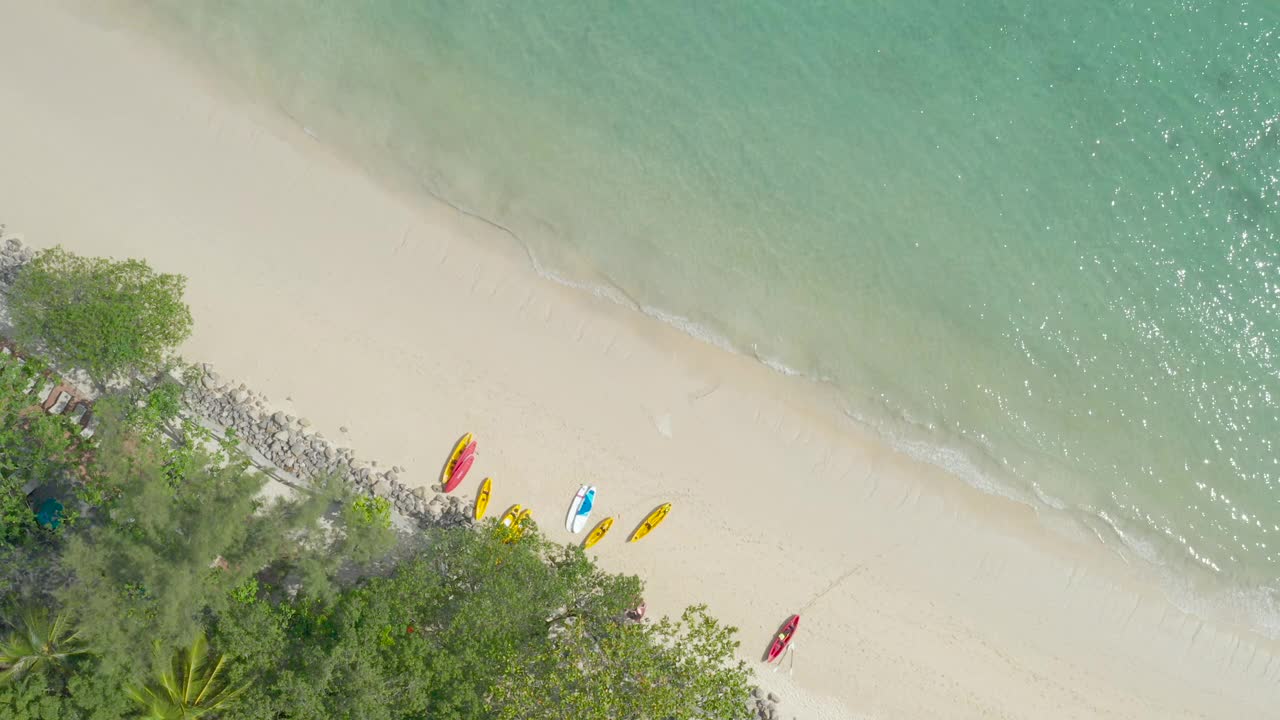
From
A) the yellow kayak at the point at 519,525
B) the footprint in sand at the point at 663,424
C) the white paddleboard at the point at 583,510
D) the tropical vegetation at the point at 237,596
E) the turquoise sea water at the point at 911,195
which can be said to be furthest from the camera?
the turquoise sea water at the point at 911,195

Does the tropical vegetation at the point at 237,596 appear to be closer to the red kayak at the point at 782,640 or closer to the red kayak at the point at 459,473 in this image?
the red kayak at the point at 459,473

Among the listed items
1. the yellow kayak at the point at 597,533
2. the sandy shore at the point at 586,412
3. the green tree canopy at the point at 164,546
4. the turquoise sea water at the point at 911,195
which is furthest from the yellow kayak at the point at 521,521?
the turquoise sea water at the point at 911,195

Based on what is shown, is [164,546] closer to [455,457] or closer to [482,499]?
[455,457]

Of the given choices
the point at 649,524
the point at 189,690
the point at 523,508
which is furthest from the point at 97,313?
the point at 649,524

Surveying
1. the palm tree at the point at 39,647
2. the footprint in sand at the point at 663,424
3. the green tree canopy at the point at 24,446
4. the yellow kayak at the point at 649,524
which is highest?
the footprint in sand at the point at 663,424

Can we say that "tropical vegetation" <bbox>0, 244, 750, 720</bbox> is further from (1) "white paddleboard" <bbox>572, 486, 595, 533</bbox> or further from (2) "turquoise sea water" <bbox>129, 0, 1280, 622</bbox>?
(2) "turquoise sea water" <bbox>129, 0, 1280, 622</bbox>

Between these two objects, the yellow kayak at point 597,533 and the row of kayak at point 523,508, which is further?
the yellow kayak at point 597,533

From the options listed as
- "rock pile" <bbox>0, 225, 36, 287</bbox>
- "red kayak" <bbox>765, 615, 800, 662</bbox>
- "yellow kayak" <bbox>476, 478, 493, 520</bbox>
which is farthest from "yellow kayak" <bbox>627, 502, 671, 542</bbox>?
"rock pile" <bbox>0, 225, 36, 287</bbox>
